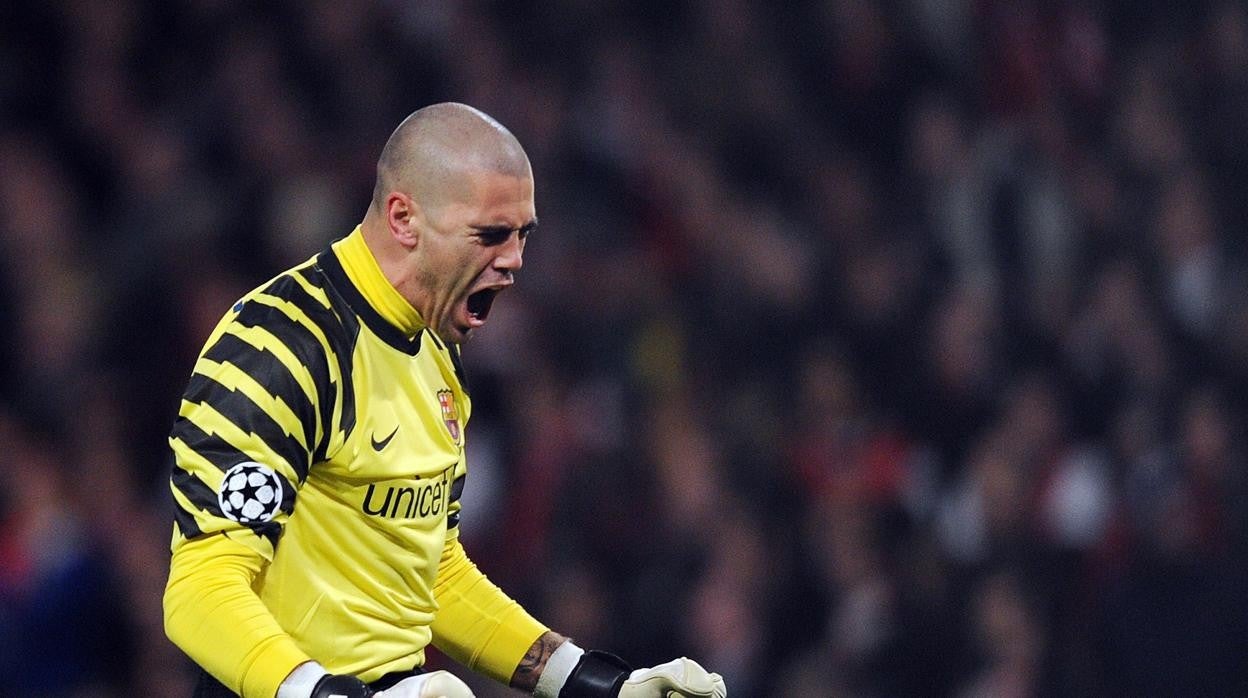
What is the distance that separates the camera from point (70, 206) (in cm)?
675

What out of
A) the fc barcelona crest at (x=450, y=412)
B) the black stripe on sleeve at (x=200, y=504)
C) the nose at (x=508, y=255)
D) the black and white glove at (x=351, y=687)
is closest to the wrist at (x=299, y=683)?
the black and white glove at (x=351, y=687)

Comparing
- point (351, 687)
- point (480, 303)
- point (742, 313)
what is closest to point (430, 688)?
point (351, 687)

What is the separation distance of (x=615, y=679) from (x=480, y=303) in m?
0.75

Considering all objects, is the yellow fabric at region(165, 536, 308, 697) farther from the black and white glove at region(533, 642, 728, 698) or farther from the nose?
the black and white glove at region(533, 642, 728, 698)

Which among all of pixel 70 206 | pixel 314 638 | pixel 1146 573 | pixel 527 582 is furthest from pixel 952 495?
pixel 314 638

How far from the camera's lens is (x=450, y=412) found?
10.8 feet

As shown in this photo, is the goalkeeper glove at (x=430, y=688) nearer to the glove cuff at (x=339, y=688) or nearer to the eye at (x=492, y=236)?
the glove cuff at (x=339, y=688)

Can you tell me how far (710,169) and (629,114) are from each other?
0.47m

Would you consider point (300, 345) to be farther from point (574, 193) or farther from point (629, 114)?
point (629, 114)

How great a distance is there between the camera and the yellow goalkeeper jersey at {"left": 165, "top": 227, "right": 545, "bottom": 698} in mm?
2785

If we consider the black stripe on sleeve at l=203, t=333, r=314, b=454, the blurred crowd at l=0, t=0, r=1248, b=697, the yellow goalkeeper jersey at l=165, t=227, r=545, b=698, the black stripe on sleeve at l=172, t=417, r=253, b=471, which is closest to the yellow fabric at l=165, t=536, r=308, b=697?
the yellow goalkeeper jersey at l=165, t=227, r=545, b=698

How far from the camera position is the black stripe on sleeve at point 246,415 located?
2814 mm

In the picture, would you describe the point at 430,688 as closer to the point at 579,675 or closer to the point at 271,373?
the point at 271,373

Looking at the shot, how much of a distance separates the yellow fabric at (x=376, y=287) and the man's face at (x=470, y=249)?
2cm
